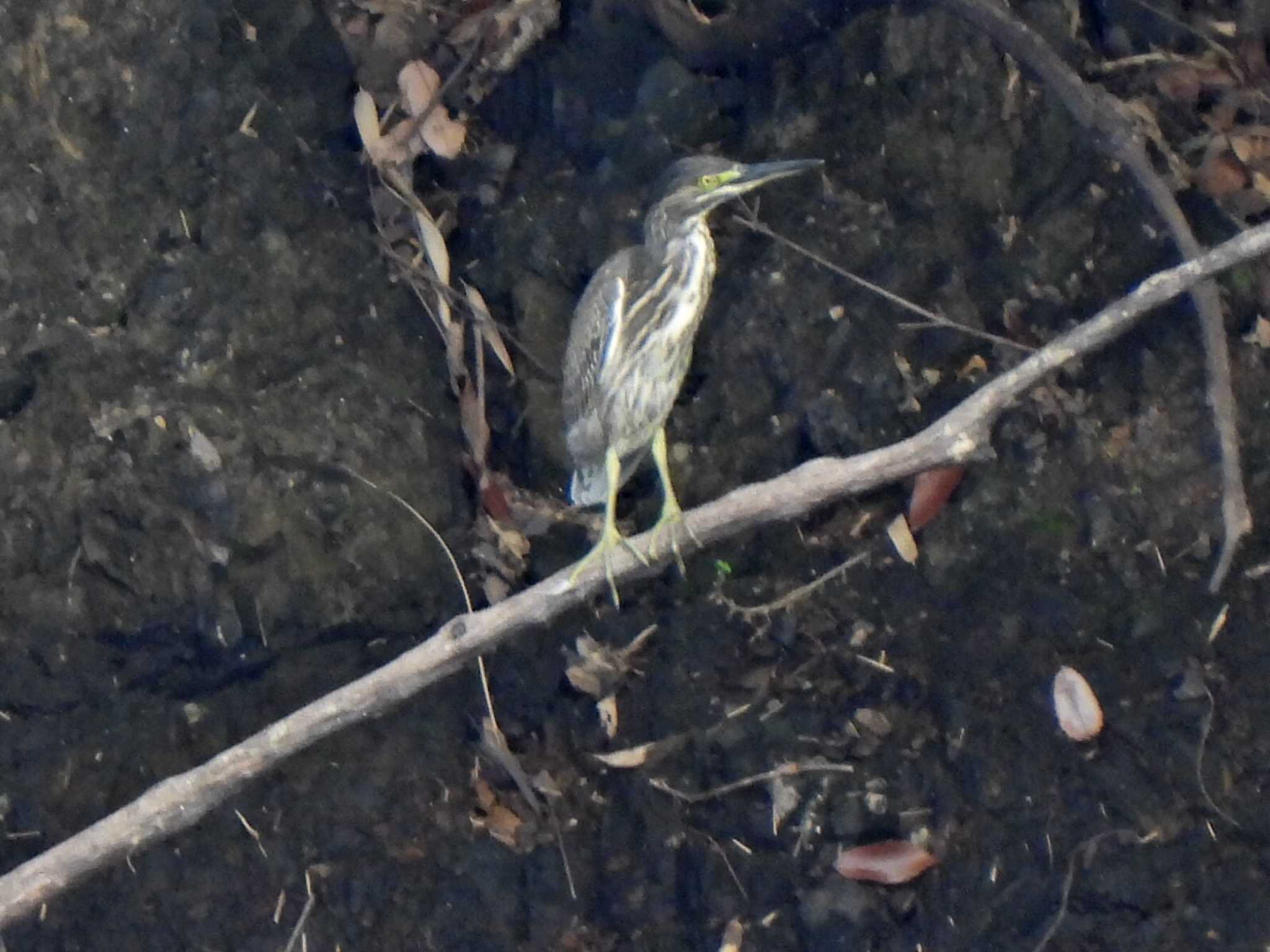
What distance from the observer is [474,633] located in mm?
2561

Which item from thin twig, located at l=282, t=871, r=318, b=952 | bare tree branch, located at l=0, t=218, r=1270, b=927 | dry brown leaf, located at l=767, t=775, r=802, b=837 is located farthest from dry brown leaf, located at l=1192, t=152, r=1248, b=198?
thin twig, located at l=282, t=871, r=318, b=952

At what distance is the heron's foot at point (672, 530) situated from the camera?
8.68 feet

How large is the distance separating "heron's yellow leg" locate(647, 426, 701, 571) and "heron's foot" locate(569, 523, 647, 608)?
5 cm

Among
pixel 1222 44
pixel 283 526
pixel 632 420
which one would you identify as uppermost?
pixel 1222 44

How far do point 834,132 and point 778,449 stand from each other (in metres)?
0.72

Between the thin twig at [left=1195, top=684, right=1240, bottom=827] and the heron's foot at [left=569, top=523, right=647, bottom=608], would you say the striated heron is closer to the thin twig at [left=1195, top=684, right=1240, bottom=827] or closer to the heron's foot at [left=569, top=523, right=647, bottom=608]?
the heron's foot at [left=569, top=523, right=647, bottom=608]

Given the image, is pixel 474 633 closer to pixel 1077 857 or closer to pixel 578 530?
pixel 578 530

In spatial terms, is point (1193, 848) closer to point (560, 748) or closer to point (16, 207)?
point (560, 748)

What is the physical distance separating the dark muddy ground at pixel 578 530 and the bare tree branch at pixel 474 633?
19 cm

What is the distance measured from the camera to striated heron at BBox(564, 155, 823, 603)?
9.25ft

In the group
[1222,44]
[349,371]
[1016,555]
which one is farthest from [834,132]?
[349,371]

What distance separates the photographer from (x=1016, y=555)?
2678 mm

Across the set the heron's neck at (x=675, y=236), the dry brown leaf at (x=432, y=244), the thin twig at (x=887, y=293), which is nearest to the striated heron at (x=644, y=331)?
the heron's neck at (x=675, y=236)

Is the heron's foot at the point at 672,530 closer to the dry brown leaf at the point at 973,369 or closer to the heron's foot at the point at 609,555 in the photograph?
the heron's foot at the point at 609,555
